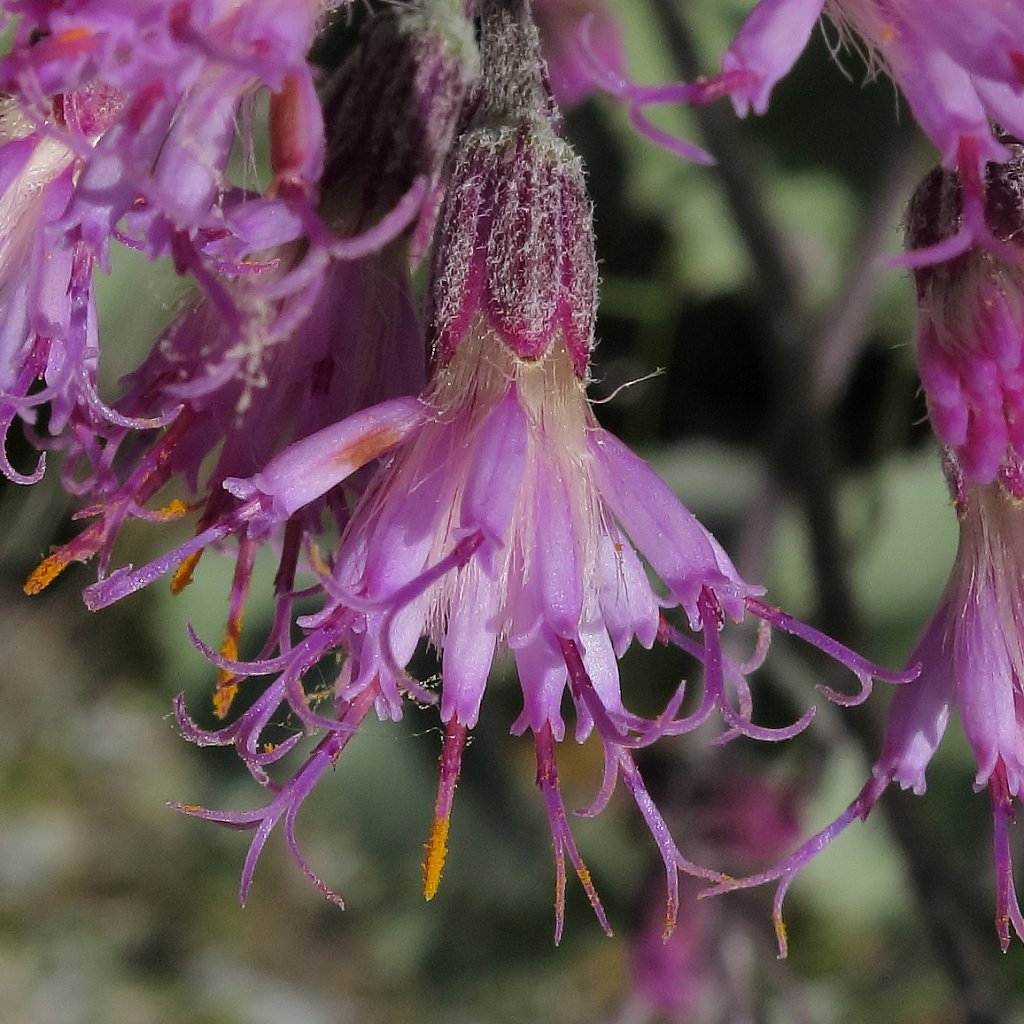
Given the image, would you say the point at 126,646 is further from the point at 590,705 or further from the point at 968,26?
the point at 968,26

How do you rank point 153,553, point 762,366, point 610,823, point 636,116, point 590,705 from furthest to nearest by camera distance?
1. point 610,823
2. point 762,366
3. point 153,553
4. point 590,705
5. point 636,116

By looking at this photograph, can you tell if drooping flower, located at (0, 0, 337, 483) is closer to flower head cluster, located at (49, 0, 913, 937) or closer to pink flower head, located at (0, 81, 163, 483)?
pink flower head, located at (0, 81, 163, 483)

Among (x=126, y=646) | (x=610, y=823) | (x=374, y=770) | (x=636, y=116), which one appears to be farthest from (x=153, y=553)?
(x=636, y=116)

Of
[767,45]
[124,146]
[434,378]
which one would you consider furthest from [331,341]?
[767,45]

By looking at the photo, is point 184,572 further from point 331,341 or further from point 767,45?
point 767,45

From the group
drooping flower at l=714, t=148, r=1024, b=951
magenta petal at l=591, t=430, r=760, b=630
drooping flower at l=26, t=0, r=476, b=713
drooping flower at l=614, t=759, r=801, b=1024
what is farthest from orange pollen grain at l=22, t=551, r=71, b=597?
drooping flower at l=614, t=759, r=801, b=1024

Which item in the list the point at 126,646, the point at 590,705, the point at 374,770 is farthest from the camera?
the point at 126,646

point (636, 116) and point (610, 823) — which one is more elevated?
point (636, 116)
